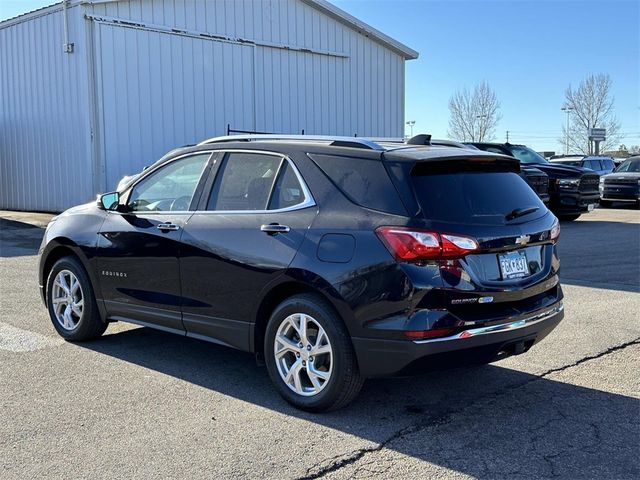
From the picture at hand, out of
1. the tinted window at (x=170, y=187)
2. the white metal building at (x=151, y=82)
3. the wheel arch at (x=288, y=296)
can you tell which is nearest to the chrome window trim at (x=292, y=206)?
the tinted window at (x=170, y=187)

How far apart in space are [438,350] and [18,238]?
1254 centimetres

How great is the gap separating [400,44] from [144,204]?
1882 centimetres

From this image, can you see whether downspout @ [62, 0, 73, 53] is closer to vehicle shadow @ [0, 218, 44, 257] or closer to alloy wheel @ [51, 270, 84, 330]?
vehicle shadow @ [0, 218, 44, 257]

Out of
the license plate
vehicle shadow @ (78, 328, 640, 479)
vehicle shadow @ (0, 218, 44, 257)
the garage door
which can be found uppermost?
the garage door

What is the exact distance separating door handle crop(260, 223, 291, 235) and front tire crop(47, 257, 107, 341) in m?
2.17

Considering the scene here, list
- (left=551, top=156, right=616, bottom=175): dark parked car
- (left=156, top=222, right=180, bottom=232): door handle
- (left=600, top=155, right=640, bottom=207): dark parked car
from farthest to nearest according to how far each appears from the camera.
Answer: (left=551, top=156, right=616, bottom=175): dark parked car, (left=600, top=155, right=640, bottom=207): dark parked car, (left=156, top=222, right=180, bottom=232): door handle

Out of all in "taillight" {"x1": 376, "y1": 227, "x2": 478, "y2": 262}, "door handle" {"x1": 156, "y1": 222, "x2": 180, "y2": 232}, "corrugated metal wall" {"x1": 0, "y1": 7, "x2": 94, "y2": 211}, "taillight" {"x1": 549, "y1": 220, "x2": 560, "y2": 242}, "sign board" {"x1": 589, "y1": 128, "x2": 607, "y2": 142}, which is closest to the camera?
"taillight" {"x1": 376, "y1": 227, "x2": 478, "y2": 262}

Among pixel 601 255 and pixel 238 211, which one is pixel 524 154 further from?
pixel 238 211

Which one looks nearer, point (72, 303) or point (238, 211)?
point (238, 211)

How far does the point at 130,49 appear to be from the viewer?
660 inches

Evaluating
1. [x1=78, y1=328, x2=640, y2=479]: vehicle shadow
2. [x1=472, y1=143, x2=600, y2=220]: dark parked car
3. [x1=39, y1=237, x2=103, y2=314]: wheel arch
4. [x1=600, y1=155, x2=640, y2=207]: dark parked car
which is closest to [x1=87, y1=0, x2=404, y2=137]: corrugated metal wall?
[x1=472, y1=143, x2=600, y2=220]: dark parked car

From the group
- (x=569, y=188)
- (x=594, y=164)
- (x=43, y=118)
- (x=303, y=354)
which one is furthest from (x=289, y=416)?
(x=594, y=164)

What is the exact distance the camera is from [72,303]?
602 centimetres

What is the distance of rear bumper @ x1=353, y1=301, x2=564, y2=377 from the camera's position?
3.88 metres
